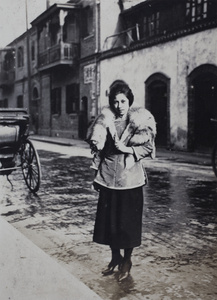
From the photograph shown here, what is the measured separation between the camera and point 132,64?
17.7 meters

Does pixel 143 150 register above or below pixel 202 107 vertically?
below

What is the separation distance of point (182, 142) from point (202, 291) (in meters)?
12.1

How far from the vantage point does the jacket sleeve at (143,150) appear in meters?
3.26

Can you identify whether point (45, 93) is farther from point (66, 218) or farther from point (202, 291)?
point (202, 291)

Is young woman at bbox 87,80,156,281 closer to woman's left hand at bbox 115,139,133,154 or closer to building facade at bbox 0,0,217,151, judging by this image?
woman's left hand at bbox 115,139,133,154

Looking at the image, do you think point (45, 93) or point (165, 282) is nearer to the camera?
point (165, 282)

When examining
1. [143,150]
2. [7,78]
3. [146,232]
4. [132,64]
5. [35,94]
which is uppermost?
[7,78]

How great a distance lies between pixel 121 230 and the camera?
3.29 m

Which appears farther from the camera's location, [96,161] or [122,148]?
[96,161]

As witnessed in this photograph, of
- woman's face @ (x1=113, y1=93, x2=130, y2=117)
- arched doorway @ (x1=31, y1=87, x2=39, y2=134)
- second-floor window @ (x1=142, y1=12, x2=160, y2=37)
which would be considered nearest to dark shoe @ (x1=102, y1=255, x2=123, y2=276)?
woman's face @ (x1=113, y1=93, x2=130, y2=117)

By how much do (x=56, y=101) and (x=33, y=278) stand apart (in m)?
23.4

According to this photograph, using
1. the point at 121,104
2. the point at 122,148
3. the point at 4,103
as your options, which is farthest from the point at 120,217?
the point at 4,103

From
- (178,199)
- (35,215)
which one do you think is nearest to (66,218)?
(35,215)

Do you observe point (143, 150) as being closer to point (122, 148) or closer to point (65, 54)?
point (122, 148)
